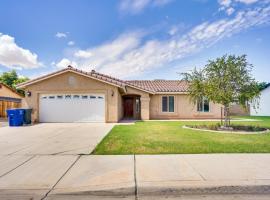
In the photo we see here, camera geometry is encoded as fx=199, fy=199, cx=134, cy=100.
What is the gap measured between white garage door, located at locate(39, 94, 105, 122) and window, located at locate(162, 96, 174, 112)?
6811 millimetres

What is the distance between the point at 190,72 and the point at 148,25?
6.72 metres

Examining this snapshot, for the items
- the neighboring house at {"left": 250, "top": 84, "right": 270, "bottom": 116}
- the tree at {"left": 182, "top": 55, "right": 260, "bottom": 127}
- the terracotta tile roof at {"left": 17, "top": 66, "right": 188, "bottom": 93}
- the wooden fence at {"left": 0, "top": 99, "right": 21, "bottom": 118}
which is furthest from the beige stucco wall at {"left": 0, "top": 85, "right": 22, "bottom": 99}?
the neighboring house at {"left": 250, "top": 84, "right": 270, "bottom": 116}

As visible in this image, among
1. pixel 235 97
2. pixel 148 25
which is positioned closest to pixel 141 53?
pixel 148 25

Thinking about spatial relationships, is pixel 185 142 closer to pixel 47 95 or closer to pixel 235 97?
pixel 235 97

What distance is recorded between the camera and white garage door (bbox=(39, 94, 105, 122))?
1650cm

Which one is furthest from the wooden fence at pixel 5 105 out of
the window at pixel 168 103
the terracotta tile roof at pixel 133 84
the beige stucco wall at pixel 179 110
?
the window at pixel 168 103

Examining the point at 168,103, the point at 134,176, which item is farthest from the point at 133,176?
the point at 168,103

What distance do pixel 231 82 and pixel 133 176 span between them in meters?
9.49

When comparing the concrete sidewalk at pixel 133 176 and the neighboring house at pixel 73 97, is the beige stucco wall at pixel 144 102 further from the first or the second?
the concrete sidewalk at pixel 133 176

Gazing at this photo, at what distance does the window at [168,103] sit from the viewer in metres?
20.3

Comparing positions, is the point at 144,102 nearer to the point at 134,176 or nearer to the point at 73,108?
the point at 73,108

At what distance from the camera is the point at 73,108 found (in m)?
16.6

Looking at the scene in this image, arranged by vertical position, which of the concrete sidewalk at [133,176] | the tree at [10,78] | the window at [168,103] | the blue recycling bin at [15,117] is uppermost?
the tree at [10,78]

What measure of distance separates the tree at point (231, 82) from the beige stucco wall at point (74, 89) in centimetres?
755
